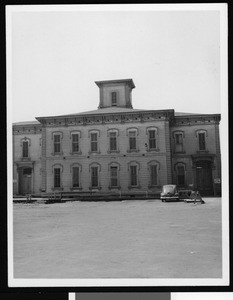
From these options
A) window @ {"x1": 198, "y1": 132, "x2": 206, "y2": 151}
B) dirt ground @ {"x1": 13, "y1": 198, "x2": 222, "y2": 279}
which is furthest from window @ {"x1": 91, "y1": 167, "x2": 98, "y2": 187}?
window @ {"x1": 198, "y1": 132, "x2": 206, "y2": 151}

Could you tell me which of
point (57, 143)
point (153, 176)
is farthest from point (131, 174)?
point (57, 143)

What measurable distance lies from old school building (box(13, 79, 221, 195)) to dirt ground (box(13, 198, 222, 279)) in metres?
0.38

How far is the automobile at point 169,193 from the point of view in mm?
6908

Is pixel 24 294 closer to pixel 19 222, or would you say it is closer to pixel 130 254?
pixel 19 222

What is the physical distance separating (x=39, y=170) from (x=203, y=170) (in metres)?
3.02

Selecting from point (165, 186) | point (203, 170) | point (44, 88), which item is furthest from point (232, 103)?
point (44, 88)

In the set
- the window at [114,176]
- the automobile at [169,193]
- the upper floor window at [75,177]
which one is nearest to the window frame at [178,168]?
the automobile at [169,193]

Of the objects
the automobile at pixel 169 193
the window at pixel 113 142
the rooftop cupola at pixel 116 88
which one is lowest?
the automobile at pixel 169 193

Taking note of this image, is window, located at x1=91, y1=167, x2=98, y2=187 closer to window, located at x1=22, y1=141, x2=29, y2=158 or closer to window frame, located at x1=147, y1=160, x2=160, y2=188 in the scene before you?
window frame, located at x1=147, y1=160, x2=160, y2=188

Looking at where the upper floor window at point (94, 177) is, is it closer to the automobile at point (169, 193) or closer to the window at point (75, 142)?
the window at point (75, 142)

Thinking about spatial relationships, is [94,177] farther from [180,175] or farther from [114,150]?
[180,175]

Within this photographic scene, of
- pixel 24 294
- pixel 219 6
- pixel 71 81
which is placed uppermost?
pixel 219 6

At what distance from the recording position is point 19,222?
236 inches

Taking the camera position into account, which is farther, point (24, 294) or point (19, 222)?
point (19, 222)
